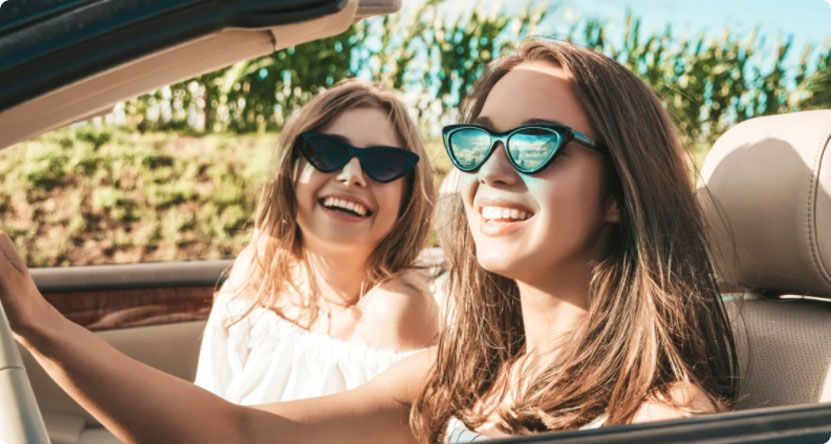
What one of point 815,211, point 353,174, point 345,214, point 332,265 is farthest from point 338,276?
point 815,211

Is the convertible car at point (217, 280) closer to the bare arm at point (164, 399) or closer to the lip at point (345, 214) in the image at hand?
the bare arm at point (164, 399)

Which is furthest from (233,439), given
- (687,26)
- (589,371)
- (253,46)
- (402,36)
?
(687,26)

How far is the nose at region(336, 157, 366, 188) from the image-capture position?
2600 millimetres

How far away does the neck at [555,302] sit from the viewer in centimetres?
175

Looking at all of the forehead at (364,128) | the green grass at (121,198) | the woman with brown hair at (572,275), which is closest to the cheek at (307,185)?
the forehead at (364,128)

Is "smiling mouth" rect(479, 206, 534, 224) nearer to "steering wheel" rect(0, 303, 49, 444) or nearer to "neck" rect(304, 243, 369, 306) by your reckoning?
"steering wheel" rect(0, 303, 49, 444)

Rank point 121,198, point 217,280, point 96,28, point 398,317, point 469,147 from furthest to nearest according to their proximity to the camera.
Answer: point 121,198
point 217,280
point 398,317
point 469,147
point 96,28

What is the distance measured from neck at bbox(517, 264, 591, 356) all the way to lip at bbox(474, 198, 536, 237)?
0.42 ft

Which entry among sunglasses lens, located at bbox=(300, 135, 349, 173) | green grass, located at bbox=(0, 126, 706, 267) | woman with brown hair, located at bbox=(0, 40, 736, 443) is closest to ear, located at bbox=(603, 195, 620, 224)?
woman with brown hair, located at bbox=(0, 40, 736, 443)

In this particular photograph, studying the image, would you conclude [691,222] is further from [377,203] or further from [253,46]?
[377,203]

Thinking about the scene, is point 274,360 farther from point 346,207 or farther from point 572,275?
point 572,275

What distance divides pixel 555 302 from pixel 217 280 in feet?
6.05

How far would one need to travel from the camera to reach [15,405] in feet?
3.88

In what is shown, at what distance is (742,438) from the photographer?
129cm
